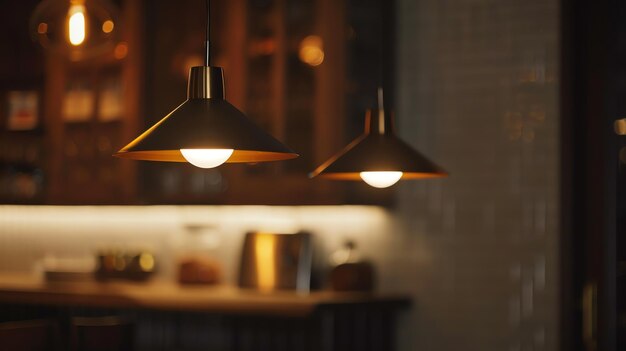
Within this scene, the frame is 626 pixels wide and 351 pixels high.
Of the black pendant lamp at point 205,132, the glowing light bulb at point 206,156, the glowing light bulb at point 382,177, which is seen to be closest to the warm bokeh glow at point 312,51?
the glowing light bulb at point 382,177

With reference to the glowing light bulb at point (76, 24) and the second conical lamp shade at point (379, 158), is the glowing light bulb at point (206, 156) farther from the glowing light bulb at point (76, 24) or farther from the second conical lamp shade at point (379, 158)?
the glowing light bulb at point (76, 24)

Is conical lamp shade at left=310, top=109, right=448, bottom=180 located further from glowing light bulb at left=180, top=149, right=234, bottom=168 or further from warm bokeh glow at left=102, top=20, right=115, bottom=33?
warm bokeh glow at left=102, top=20, right=115, bottom=33

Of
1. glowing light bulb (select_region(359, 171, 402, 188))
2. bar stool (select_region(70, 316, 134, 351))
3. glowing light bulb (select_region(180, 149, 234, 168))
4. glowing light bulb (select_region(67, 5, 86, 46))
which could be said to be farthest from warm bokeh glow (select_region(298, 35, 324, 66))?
glowing light bulb (select_region(180, 149, 234, 168))

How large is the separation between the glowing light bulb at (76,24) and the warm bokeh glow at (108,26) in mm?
80

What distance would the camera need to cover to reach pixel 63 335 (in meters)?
3.90

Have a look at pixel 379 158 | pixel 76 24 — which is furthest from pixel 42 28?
pixel 379 158

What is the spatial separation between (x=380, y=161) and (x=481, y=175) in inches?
69.0

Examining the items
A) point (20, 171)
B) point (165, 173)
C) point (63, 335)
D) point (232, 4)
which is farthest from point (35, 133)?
point (63, 335)

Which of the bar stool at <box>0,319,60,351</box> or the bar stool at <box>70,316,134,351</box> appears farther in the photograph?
the bar stool at <box>70,316,134,351</box>

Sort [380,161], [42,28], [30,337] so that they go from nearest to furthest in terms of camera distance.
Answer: [380,161]
[30,337]
[42,28]

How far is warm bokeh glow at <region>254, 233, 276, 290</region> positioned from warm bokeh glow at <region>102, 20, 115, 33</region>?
5.30ft

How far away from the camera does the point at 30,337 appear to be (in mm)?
3539

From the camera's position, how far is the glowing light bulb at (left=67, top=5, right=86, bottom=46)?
3959 millimetres

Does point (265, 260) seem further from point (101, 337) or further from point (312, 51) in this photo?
point (101, 337)
